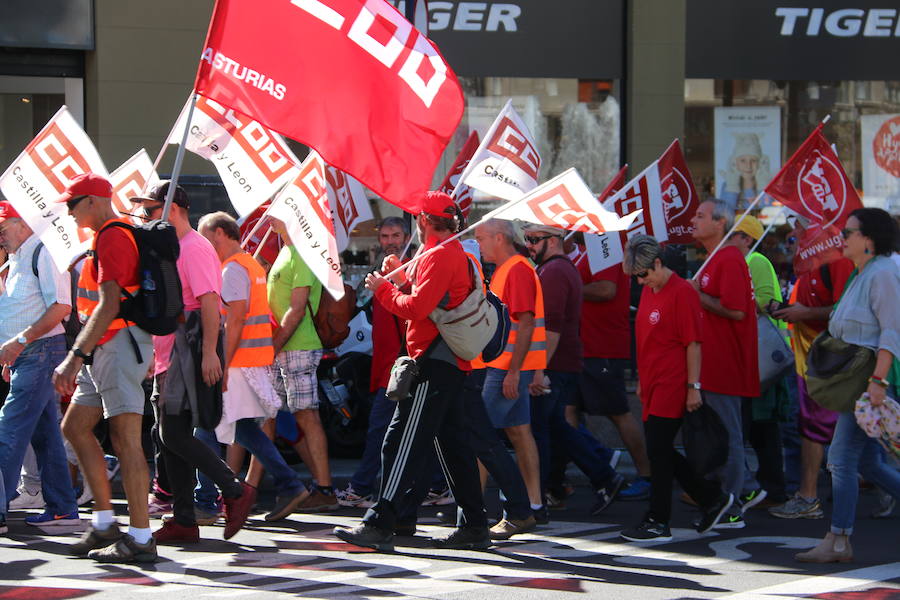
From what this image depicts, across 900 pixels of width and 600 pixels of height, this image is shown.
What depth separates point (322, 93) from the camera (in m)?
7.47

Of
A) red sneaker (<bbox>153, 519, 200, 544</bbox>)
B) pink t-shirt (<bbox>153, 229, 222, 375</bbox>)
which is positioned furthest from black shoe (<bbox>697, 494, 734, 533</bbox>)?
pink t-shirt (<bbox>153, 229, 222, 375</bbox>)

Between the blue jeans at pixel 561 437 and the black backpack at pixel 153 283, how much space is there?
2.70 meters

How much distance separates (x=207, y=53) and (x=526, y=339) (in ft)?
7.96

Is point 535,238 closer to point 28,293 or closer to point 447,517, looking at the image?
point 447,517

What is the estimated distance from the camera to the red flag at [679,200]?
10789 millimetres

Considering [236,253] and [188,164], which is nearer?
[236,253]

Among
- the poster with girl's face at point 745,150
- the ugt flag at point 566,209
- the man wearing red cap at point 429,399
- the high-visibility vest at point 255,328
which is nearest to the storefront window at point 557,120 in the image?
the poster with girl's face at point 745,150

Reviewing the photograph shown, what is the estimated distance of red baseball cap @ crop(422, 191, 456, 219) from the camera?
732 cm

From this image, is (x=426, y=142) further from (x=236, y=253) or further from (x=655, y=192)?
(x=655, y=192)

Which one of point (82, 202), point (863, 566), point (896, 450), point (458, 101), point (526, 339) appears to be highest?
point (458, 101)

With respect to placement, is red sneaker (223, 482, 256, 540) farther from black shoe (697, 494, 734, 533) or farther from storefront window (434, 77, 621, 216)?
storefront window (434, 77, 621, 216)

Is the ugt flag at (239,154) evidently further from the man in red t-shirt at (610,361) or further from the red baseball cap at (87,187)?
the man in red t-shirt at (610,361)

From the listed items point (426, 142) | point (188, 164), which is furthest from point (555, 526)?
point (188, 164)

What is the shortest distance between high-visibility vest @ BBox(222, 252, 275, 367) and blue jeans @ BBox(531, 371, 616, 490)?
1.71 m
